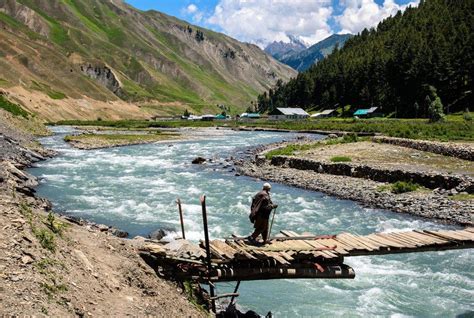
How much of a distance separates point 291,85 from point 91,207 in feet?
575

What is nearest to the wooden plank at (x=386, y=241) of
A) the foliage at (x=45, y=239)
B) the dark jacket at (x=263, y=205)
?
the dark jacket at (x=263, y=205)

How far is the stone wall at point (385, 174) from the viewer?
33.9m

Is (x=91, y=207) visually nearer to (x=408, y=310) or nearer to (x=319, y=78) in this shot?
(x=408, y=310)

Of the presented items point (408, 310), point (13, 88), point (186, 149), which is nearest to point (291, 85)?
point (13, 88)

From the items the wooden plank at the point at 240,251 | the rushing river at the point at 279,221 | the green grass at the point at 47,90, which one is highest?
the green grass at the point at 47,90

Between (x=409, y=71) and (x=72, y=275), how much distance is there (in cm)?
11760

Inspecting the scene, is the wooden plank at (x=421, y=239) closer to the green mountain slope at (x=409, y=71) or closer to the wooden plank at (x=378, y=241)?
the wooden plank at (x=378, y=241)

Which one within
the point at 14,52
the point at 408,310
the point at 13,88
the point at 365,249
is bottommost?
the point at 408,310

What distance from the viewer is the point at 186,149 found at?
77.1 meters

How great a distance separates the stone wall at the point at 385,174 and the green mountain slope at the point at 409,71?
64.9m

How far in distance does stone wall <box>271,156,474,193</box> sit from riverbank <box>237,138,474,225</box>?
0.67 ft

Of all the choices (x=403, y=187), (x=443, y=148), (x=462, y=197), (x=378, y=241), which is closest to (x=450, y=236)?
(x=378, y=241)

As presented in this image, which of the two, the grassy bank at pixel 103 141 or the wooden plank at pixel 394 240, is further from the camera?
the grassy bank at pixel 103 141

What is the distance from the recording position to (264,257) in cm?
1524
